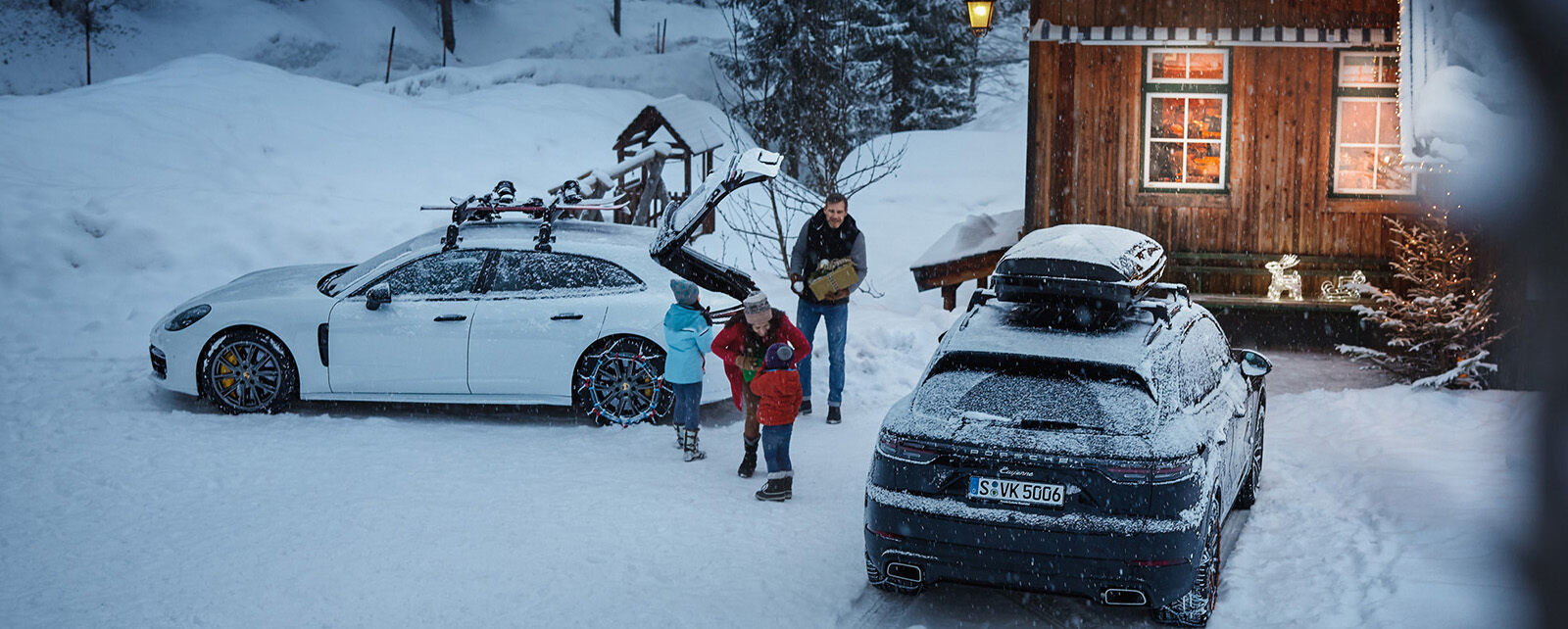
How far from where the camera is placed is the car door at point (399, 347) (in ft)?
31.1

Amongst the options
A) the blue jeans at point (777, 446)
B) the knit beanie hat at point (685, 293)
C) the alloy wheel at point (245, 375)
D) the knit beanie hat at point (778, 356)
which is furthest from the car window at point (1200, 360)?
the alloy wheel at point (245, 375)

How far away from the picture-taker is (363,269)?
33.0ft

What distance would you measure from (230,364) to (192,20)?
40.9 m

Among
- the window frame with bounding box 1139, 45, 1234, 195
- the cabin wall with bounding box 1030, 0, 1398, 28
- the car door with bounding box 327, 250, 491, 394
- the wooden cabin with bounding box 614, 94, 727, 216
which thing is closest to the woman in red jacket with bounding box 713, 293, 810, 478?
the car door with bounding box 327, 250, 491, 394

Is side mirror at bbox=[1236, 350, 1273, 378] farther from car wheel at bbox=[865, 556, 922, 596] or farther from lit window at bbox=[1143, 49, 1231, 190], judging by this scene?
lit window at bbox=[1143, 49, 1231, 190]

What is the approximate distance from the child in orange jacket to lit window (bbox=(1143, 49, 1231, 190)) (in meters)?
7.44

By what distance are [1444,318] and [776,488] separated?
642 cm

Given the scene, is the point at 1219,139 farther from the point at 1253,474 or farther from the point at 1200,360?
the point at 1200,360

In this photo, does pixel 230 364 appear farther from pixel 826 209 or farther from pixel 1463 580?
pixel 1463 580

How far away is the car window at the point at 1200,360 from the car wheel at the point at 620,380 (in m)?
4.08

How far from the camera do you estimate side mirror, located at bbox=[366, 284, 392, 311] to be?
9.46 metres

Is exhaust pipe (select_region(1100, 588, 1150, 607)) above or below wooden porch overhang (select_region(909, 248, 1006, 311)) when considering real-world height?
below

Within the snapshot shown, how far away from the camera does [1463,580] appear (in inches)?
230

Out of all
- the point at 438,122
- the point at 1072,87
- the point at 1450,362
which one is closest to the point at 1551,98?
the point at 1450,362
